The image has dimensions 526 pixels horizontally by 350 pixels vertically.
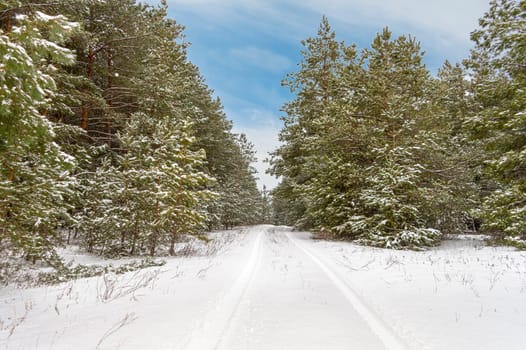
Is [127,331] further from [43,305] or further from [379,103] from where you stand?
[379,103]

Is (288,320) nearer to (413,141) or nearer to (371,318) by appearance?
(371,318)

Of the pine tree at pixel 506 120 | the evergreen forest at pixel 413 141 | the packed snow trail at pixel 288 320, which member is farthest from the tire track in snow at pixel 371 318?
the evergreen forest at pixel 413 141

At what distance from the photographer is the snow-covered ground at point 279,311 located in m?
3.86

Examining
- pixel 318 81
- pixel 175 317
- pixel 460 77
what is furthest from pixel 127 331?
pixel 460 77

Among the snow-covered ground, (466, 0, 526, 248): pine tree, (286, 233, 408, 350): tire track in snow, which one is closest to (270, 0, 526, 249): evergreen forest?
(466, 0, 526, 248): pine tree

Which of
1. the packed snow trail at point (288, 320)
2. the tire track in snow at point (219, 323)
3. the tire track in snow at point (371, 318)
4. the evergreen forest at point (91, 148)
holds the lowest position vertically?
the tire track in snow at point (219, 323)

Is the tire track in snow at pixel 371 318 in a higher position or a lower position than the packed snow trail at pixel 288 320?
higher

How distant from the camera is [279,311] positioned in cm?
518

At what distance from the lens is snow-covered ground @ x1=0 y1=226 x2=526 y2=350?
3.86m

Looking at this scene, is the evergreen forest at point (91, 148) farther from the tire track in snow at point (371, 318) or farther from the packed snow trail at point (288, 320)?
the tire track in snow at point (371, 318)

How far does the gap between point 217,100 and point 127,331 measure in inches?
1136

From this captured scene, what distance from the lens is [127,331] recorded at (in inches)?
160

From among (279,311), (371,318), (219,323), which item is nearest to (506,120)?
(371,318)

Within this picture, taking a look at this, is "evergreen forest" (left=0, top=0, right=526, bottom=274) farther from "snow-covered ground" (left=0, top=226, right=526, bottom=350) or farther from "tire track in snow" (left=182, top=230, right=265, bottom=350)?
"tire track in snow" (left=182, top=230, right=265, bottom=350)
